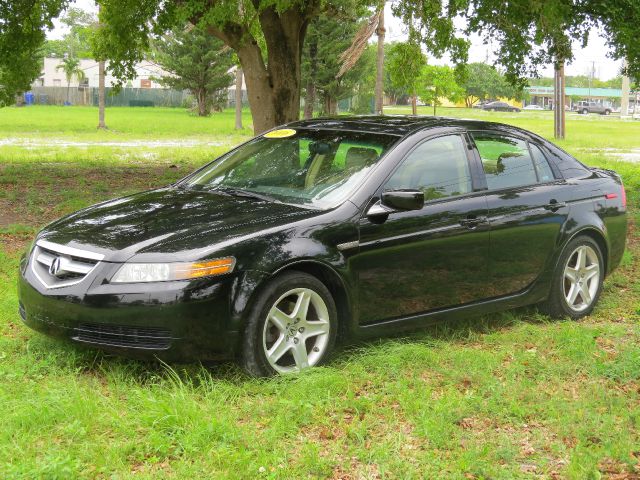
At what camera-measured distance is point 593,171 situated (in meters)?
7.31

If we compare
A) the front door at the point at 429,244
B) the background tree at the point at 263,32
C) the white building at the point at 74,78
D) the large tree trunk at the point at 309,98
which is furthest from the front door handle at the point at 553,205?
the white building at the point at 74,78

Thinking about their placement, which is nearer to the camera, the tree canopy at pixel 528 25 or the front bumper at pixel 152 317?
the front bumper at pixel 152 317

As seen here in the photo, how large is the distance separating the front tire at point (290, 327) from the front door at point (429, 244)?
0.33 m

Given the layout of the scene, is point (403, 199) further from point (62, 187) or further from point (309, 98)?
point (309, 98)

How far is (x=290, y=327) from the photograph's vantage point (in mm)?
5051

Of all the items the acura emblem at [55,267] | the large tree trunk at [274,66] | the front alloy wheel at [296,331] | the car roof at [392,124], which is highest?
the large tree trunk at [274,66]

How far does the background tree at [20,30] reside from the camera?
1474 centimetres

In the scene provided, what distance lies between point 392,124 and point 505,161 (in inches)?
37.5

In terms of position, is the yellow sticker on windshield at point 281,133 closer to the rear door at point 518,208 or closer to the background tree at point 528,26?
the rear door at point 518,208

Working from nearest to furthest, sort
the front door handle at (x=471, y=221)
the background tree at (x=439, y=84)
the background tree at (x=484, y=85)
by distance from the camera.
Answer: the front door handle at (x=471, y=221)
the background tree at (x=439, y=84)
the background tree at (x=484, y=85)

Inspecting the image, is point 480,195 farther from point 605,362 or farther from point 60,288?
point 60,288

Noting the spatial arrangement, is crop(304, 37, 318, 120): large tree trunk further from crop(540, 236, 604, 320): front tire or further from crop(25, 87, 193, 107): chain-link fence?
crop(540, 236, 604, 320): front tire

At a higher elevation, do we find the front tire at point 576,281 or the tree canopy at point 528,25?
the tree canopy at point 528,25

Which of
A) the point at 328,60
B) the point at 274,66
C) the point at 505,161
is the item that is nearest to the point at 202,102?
the point at 328,60
